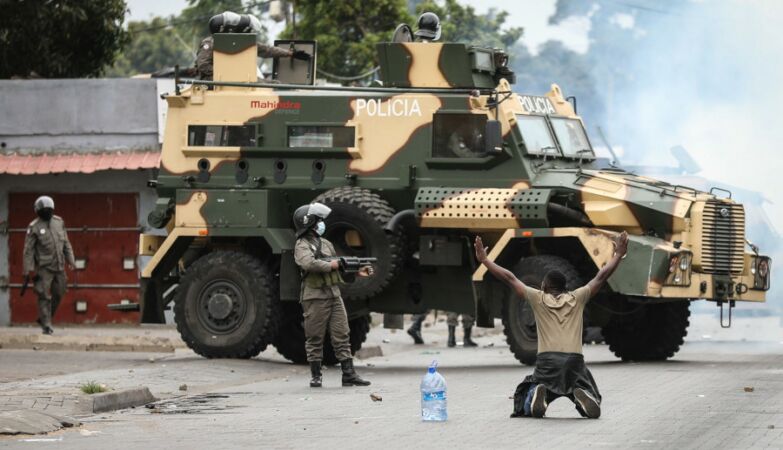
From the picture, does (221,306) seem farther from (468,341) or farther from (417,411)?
(468,341)

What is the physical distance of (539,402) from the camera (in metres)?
13.8

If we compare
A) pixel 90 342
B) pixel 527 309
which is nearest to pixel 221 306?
pixel 90 342

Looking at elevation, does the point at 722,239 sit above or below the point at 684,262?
above

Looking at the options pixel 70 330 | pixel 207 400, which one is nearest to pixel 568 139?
pixel 207 400

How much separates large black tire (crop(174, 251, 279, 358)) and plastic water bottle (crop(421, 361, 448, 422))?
7026 mm

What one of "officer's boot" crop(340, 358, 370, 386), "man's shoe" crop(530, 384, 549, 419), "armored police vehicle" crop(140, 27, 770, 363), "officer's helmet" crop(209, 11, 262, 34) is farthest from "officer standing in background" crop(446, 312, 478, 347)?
"man's shoe" crop(530, 384, 549, 419)

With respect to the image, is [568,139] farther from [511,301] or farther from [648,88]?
[648,88]

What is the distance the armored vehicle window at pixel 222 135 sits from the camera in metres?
21.2

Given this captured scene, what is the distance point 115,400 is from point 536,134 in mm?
7159

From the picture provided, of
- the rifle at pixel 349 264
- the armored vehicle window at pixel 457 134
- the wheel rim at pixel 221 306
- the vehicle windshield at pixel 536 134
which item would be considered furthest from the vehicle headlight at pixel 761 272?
the wheel rim at pixel 221 306

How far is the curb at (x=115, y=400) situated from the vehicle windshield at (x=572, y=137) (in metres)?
→ 6.93

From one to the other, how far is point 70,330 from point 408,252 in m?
7.49

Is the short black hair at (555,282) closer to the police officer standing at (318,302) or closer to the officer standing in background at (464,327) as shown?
the police officer standing at (318,302)

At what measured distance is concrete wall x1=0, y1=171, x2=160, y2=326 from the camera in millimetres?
27984
